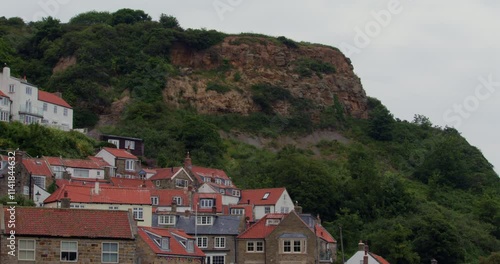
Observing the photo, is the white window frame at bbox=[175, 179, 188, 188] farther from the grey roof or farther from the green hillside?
the grey roof

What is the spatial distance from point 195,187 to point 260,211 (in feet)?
21.7

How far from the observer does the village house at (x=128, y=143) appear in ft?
337

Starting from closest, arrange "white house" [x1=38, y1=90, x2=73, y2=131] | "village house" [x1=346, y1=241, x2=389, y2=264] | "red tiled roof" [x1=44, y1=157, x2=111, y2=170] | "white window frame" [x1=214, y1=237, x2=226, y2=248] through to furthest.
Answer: "white window frame" [x1=214, y1=237, x2=226, y2=248], "village house" [x1=346, y1=241, x2=389, y2=264], "red tiled roof" [x1=44, y1=157, x2=111, y2=170], "white house" [x1=38, y1=90, x2=73, y2=131]

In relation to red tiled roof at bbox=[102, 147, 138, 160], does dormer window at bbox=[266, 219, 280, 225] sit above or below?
below

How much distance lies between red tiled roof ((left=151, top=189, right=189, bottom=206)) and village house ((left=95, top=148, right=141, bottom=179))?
984 cm

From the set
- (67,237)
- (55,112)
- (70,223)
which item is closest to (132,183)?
(55,112)

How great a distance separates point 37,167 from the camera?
78.8m

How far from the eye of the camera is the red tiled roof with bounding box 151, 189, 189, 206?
8081 cm

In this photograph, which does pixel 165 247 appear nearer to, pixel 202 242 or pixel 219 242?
pixel 202 242

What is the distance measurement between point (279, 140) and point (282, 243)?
186 ft

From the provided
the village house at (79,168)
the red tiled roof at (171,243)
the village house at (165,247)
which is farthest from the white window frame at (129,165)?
the red tiled roof at (171,243)

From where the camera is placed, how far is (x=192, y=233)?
74188mm

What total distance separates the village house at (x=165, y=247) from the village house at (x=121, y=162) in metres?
29.3

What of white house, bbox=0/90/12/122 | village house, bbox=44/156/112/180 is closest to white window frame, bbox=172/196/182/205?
village house, bbox=44/156/112/180
